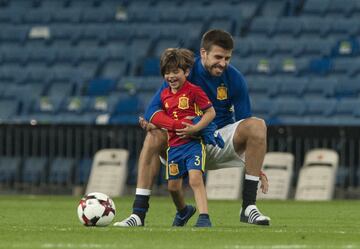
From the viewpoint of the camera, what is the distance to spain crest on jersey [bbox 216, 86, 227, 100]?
37.7 ft

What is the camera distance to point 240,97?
11.5m

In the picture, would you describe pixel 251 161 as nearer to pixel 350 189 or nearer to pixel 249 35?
pixel 350 189

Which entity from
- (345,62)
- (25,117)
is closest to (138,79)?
(25,117)

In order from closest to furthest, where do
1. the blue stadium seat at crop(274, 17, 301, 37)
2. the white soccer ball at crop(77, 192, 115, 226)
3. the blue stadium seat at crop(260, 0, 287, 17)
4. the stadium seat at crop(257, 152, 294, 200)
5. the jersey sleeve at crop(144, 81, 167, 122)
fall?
1. the white soccer ball at crop(77, 192, 115, 226)
2. the jersey sleeve at crop(144, 81, 167, 122)
3. the stadium seat at crop(257, 152, 294, 200)
4. the blue stadium seat at crop(274, 17, 301, 37)
5. the blue stadium seat at crop(260, 0, 287, 17)

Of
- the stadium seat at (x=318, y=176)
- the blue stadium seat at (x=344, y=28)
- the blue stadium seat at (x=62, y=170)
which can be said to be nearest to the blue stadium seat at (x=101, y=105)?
the blue stadium seat at (x=62, y=170)

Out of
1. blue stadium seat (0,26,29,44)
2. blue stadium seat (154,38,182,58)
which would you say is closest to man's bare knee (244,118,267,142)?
blue stadium seat (154,38,182,58)

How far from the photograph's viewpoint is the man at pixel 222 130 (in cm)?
1115

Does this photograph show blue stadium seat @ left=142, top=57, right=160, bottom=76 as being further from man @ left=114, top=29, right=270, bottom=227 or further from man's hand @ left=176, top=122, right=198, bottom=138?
man's hand @ left=176, top=122, right=198, bottom=138

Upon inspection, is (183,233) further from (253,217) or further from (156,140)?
(253,217)

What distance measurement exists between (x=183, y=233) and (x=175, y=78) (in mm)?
1643

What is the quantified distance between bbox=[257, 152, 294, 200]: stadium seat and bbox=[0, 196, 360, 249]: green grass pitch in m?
5.35

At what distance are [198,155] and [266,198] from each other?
10.2 m

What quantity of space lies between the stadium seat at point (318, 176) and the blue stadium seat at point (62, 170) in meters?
4.16

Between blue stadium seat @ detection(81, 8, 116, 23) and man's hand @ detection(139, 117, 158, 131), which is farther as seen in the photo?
blue stadium seat @ detection(81, 8, 116, 23)
